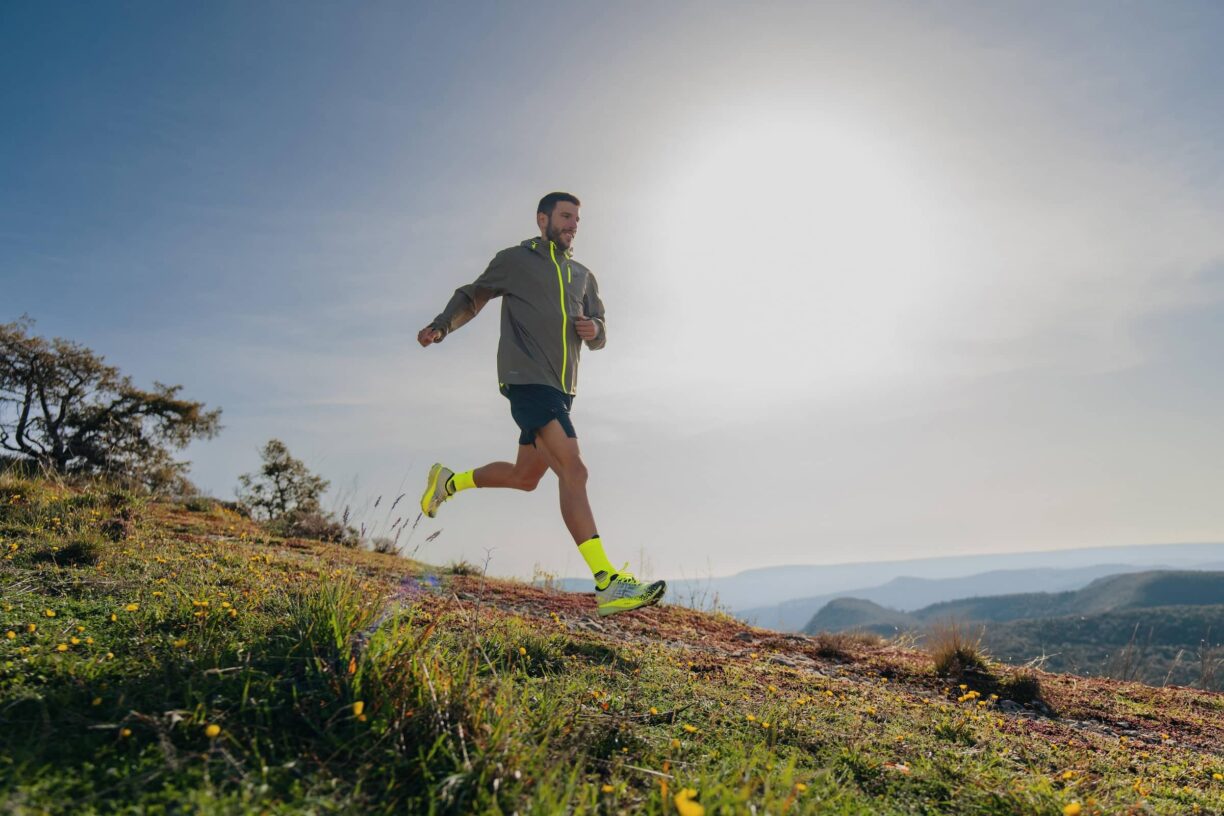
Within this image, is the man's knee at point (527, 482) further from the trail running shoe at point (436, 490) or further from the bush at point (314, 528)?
the bush at point (314, 528)

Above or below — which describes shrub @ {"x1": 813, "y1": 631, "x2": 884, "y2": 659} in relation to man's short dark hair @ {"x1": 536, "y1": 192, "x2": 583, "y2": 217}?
below

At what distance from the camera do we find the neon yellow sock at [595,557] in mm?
5277

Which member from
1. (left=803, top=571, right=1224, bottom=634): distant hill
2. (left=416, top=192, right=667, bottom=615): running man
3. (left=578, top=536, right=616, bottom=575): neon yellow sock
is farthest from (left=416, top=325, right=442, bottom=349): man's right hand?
(left=803, top=571, right=1224, bottom=634): distant hill

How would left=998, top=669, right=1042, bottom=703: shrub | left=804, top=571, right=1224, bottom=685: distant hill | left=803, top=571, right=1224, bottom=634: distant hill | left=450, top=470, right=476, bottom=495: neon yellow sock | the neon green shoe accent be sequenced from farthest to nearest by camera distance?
1. left=803, top=571, right=1224, bottom=634: distant hill
2. left=804, top=571, right=1224, bottom=685: distant hill
3. left=450, top=470, right=476, bottom=495: neon yellow sock
4. left=998, top=669, right=1042, bottom=703: shrub
5. the neon green shoe accent

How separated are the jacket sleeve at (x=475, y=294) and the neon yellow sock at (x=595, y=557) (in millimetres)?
2093

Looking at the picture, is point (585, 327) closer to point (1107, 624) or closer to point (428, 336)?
point (428, 336)

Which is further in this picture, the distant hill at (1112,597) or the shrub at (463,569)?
the distant hill at (1112,597)

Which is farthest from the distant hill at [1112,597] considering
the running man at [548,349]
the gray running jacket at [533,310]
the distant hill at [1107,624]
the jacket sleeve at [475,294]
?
the jacket sleeve at [475,294]

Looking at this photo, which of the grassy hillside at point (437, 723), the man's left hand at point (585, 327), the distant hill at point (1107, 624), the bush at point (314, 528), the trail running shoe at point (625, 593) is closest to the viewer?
the grassy hillside at point (437, 723)

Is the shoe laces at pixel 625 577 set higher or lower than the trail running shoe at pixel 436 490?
lower

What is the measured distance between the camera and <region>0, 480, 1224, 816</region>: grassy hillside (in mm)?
2080

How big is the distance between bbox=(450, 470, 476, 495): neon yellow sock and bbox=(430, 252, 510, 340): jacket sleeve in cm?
149

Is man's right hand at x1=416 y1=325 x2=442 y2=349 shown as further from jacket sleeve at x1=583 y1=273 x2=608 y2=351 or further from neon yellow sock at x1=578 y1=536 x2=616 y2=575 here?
neon yellow sock at x1=578 y1=536 x2=616 y2=575

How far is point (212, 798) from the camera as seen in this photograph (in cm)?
188
